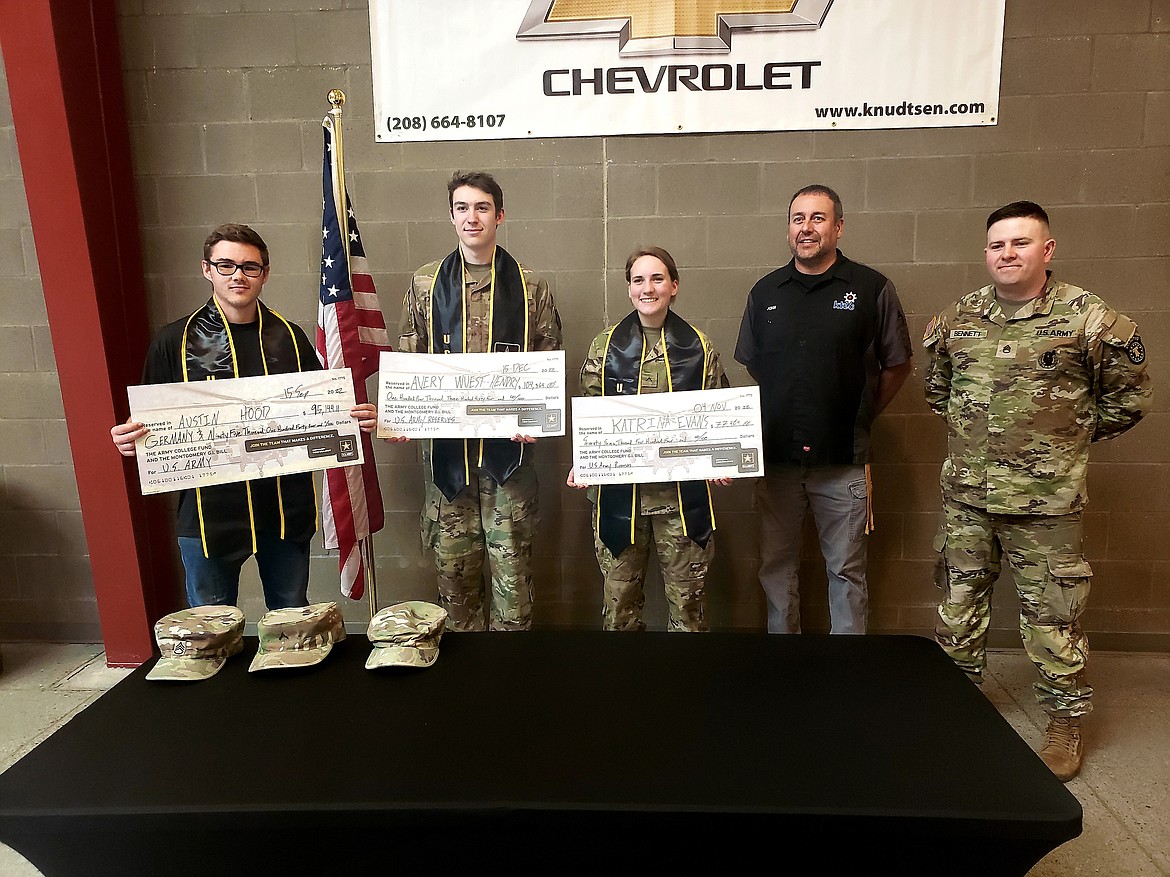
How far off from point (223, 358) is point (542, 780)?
1607 mm

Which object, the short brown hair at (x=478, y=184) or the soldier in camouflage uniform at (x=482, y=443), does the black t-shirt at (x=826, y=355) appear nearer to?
the soldier in camouflage uniform at (x=482, y=443)

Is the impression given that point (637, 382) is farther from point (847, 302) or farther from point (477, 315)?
point (847, 302)

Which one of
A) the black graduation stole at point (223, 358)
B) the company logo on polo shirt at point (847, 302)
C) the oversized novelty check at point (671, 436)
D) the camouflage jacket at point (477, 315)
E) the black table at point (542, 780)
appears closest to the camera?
the black table at point (542, 780)

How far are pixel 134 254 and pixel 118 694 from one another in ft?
7.47

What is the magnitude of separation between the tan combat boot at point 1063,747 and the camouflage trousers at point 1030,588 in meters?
0.05

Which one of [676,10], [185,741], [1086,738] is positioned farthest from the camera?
[676,10]

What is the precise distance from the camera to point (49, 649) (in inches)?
125

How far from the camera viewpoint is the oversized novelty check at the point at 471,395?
231cm

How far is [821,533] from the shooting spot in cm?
257

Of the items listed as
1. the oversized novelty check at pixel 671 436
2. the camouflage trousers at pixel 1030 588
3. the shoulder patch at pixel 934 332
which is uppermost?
the shoulder patch at pixel 934 332

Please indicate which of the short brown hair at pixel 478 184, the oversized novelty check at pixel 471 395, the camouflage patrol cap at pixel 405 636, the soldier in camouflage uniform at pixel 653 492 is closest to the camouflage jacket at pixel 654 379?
the soldier in camouflage uniform at pixel 653 492

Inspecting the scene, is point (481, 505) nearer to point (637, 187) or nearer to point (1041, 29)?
point (637, 187)

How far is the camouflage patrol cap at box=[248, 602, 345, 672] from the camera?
1.49 m

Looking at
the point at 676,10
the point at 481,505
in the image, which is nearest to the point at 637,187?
the point at 676,10
